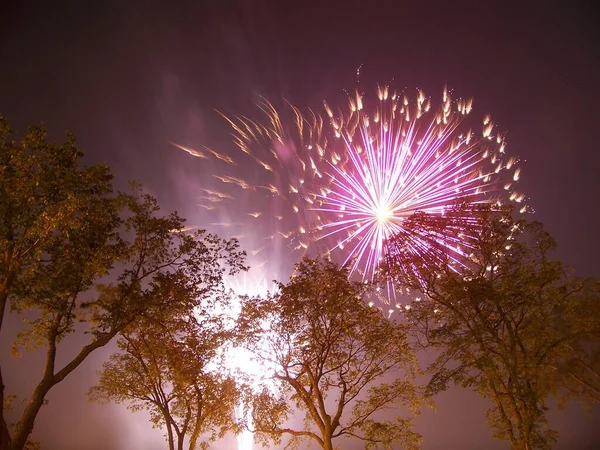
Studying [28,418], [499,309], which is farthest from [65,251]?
[499,309]

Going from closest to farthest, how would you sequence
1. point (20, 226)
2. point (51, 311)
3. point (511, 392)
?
point (20, 226)
point (51, 311)
point (511, 392)

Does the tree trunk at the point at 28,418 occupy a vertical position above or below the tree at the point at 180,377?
below

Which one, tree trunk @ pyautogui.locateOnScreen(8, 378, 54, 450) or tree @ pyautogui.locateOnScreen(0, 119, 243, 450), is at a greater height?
tree @ pyautogui.locateOnScreen(0, 119, 243, 450)

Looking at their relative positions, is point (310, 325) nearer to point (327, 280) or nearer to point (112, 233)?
point (327, 280)

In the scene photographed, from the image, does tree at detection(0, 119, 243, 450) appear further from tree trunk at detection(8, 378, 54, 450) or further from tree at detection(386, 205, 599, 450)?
tree at detection(386, 205, 599, 450)

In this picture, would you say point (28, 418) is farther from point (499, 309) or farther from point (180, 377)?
point (499, 309)

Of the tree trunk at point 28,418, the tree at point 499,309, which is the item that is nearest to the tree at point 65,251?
the tree trunk at point 28,418

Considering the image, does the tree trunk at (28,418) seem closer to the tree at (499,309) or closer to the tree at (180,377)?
the tree at (180,377)

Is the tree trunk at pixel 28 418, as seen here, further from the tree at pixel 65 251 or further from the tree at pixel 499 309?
the tree at pixel 499 309

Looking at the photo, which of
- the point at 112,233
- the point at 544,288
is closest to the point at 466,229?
the point at 544,288

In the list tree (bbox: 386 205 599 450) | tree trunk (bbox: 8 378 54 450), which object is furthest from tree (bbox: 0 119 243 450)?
tree (bbox: 386 205 599 450)

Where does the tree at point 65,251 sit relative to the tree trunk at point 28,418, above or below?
above

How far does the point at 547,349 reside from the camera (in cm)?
1964

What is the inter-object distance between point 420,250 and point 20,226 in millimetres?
20286
